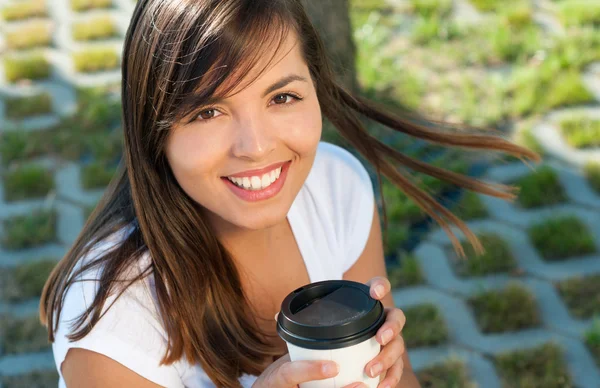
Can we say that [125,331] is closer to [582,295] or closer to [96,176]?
[582,295]

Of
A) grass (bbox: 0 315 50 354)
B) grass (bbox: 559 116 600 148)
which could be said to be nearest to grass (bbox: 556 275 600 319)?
grass (bbox: 559 116 600 148)

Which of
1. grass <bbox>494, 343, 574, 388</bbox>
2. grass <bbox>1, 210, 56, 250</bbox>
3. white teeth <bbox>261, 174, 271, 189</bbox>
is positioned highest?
white teeth <bbox>261, 174, 271, 189</bbox>

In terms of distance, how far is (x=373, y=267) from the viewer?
213 cm

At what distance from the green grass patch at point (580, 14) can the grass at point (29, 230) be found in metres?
2.65

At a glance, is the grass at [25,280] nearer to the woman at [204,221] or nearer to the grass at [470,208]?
the woman at [204,221]

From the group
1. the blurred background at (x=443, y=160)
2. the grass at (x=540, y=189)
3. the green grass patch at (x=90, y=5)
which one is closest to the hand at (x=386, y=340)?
the blurred background at (x=443, y=160)

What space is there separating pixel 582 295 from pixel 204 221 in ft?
4.91

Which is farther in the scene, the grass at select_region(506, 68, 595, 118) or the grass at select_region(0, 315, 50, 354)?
the grass at select_region(506, 68, 595, 118)

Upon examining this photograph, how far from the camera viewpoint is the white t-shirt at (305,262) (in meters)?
1.72

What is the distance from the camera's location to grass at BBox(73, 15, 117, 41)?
4.62 m

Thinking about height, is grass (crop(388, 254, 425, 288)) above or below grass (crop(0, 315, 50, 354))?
below

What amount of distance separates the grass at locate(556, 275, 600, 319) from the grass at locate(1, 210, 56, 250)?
1894 millimetres

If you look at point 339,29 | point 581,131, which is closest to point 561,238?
point 581,131

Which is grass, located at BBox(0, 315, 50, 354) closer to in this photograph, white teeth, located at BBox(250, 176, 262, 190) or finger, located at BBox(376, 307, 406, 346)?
white teeth, located at BBox(250, 176, 262, 190)
